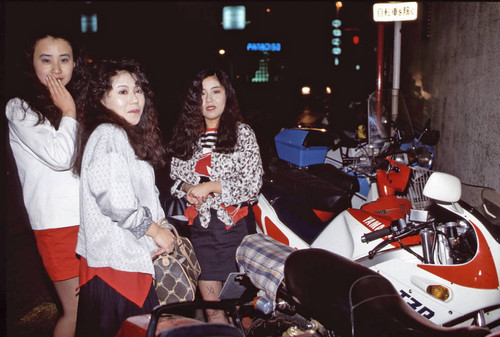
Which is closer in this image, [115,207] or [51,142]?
[115,207]

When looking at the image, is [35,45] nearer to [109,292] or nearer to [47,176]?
[47,176]

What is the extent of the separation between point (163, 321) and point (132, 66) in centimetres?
134

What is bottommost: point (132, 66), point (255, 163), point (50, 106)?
point (255, 163)

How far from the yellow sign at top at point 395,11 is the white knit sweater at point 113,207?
7117 millimetres

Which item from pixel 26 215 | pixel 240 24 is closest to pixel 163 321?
pixel 26 215

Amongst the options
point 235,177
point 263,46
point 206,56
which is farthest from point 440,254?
point 263,46

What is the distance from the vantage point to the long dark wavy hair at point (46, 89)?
2010mm

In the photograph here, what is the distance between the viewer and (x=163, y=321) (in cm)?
166

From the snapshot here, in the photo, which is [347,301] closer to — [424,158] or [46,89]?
[46,89]

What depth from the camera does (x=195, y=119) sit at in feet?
9.23

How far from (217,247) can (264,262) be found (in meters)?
0.66

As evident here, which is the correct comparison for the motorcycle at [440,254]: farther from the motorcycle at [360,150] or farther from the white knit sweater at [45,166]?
the white knit sweater at [45,166]

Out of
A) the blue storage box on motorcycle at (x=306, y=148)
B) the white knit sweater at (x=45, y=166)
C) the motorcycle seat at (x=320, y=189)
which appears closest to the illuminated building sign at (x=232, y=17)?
the blue storage box on motorcycle at (x=306, y=148)

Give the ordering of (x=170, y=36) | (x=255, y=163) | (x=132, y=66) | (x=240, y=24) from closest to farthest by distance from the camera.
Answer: (x=132, y=66), (x=255, y=163), (x=240, y=24), (x=170, y=36)
